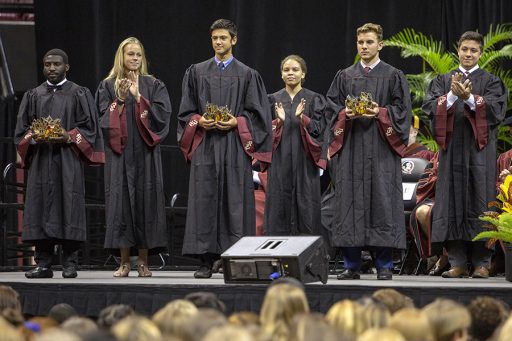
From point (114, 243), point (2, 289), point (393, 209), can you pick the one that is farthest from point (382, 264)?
point (2, 289)

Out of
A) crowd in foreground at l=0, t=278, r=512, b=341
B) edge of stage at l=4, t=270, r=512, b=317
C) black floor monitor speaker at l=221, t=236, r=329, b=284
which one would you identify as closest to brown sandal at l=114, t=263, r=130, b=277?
edge of stage at l=4, t=270, r=512, b=317

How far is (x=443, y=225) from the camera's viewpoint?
8961mm

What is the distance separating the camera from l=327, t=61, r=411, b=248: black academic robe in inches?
332

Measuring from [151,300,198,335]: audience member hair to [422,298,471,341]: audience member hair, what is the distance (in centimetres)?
90

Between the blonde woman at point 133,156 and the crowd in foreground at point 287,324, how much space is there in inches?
161

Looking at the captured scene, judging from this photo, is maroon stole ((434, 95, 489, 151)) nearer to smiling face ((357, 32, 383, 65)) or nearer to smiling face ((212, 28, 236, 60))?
smiling face ((357, 32, 383, 65))

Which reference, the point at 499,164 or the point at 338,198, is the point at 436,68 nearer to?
the point at 499,164

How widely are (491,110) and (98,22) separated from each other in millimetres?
6407

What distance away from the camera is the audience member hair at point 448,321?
407 centimetres

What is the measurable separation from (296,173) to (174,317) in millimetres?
6122

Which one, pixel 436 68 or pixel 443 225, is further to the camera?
pixel 436 68

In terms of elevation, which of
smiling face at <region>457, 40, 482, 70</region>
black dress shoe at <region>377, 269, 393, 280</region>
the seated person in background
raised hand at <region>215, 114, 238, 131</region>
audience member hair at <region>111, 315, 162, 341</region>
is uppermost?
smiling face at <region>457, 40, 482, 70</region>

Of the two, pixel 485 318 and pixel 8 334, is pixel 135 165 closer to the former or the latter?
pixel 485 318

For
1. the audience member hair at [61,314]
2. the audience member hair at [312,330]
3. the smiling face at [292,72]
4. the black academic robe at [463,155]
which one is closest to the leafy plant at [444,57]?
the smiling face at [292,72]
